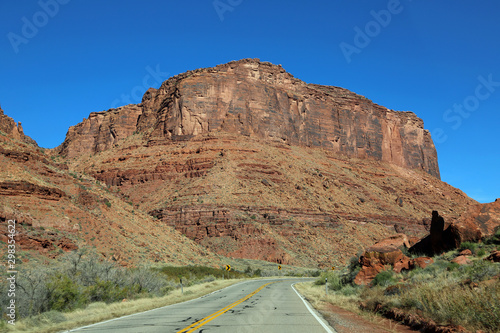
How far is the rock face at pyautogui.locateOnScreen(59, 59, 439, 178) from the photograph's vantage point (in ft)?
309

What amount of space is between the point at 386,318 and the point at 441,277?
8.16ft

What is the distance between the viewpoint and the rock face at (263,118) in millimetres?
94125

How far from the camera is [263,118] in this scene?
320 feet

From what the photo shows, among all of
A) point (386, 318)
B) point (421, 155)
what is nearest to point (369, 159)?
point (421, 155)

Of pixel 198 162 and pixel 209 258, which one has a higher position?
pixel 198 162

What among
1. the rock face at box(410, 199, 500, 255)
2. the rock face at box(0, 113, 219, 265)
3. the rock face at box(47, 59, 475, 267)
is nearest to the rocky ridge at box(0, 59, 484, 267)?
the rock face at box(0, 113, 219, 265)

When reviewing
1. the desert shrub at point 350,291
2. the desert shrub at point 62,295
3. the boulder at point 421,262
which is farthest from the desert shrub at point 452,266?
the desert shrub at point 62,295

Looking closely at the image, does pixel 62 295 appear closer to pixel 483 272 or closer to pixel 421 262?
pixel 483 272

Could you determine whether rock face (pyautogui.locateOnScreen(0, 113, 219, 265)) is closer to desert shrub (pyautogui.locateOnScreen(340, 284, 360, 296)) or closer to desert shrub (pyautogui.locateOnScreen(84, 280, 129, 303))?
desert shrub (pyautogui.locateOnScreen(84, 280, 129, 303))

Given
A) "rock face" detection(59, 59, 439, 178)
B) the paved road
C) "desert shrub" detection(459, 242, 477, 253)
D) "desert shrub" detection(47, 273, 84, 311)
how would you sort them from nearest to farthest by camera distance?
the paved road → "desert shrub" detection(47, 273, 84, 311) → "desert shrub" detection(459, 242, 477, 253) → "rock face" detection(59, 59, 439, 178)

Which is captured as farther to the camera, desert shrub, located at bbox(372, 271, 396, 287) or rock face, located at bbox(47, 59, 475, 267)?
rock face, located at bbox(47, 59, 475, 267)

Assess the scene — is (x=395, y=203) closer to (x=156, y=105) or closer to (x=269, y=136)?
(x=269, y=136)

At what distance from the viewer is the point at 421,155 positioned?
132 m

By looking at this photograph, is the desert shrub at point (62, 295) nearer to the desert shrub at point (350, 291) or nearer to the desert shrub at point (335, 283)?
the desert shrub at point (350, 291)
